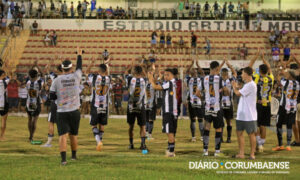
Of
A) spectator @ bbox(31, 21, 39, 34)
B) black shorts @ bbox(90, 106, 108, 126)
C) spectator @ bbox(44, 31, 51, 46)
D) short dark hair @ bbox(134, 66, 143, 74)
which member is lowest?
black shorts @ bbox(90, 106, 108, 126)

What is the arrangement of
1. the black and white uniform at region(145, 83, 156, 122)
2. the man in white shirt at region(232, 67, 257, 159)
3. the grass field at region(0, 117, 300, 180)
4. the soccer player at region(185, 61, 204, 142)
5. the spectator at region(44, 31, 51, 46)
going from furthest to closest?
the spectator at region(44, 31, 51, 46) → the black and white uniform at region(145, 83, 156, 122) → the soccer player at region(185, 61, 204, 142) → the man in white shirt at region(232, 67, 257, 159) → the grass field at region(0, 117, 300, 180)

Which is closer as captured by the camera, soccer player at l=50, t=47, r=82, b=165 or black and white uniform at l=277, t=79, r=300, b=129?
soccer player at l=50, t=47, r=82, b=165

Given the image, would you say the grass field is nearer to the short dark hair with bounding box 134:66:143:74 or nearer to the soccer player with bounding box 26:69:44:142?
the soccer player with bounding box 26:69:44:142

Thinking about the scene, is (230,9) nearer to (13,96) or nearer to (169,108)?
(13,96)

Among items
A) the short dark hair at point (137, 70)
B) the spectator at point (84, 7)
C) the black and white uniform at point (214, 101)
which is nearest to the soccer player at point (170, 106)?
the black and white uniform at point (214, 101)

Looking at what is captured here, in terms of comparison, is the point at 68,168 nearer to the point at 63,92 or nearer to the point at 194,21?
the point at 63,92

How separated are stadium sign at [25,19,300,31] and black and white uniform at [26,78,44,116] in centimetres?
2434

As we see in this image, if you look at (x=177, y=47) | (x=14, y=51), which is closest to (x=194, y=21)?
→ (x=177, y=47)

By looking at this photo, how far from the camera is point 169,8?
40625mm

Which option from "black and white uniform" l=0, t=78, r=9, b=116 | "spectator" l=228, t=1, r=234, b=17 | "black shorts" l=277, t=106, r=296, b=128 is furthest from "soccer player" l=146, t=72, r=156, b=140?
"spectator" l=228, t=1, r=234, b=17

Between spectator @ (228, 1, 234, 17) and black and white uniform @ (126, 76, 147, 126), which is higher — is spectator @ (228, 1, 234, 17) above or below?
above

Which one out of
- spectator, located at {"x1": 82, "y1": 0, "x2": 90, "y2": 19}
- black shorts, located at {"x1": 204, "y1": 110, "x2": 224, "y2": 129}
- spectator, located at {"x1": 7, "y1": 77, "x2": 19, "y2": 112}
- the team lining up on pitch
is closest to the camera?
the team lining up on pitch

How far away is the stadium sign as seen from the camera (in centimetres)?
3594

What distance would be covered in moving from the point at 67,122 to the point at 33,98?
4162mm
